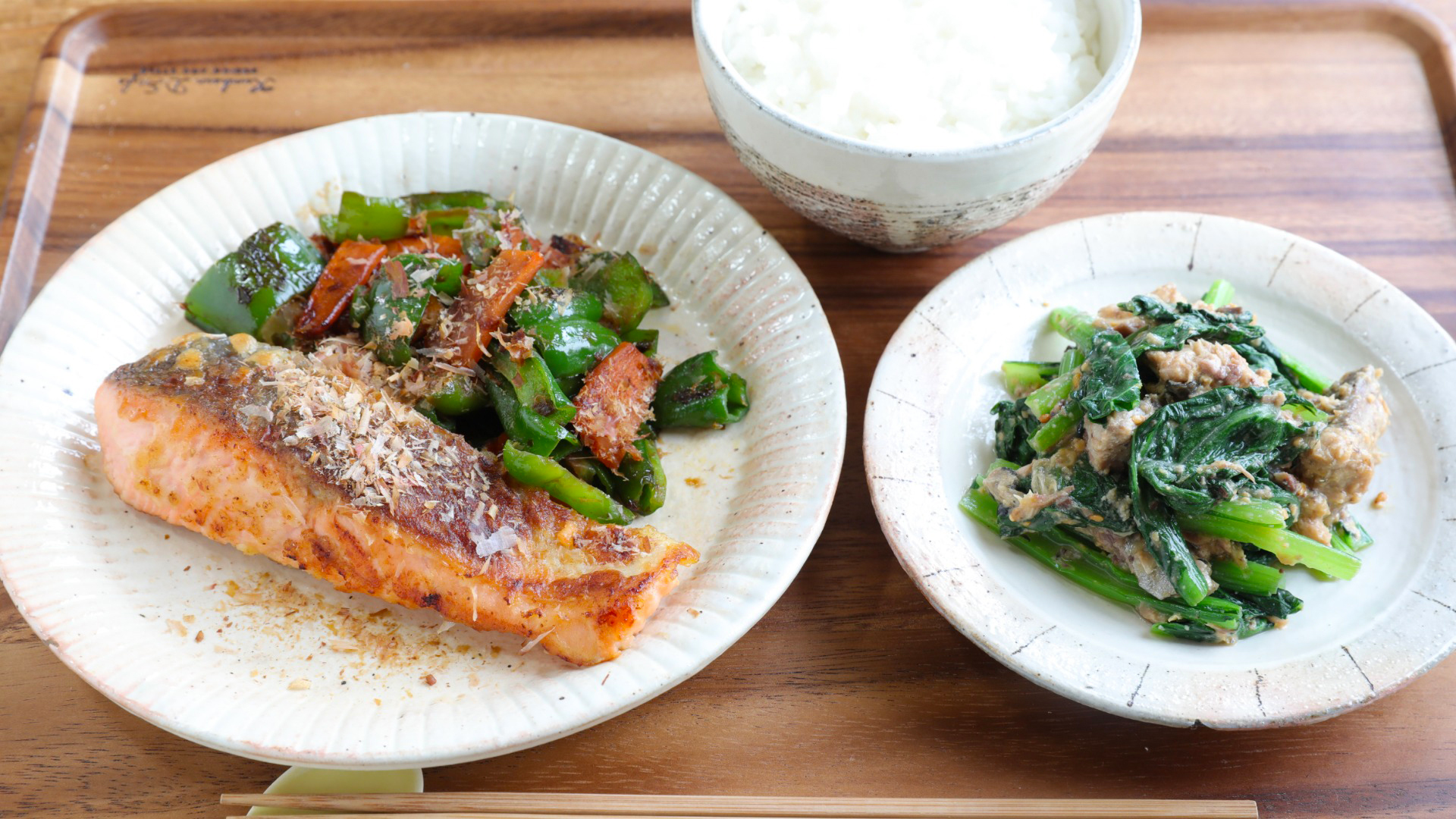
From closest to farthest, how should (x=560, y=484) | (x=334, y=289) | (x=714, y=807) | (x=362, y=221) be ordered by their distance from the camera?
(x=714, y=807)
(x=560, y=484)
(x=334, y=289)
(x=362, y=221)

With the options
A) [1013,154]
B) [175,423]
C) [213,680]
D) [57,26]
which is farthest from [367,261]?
[57,26]

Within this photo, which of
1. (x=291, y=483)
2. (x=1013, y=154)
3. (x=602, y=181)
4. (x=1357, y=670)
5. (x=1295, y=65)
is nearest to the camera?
(x=1357, y=670)

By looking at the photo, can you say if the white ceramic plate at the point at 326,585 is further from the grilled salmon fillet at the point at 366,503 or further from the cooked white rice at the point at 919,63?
the cooked white rice at the point at 919,63

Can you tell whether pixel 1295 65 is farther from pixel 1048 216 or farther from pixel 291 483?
pixel 291 483

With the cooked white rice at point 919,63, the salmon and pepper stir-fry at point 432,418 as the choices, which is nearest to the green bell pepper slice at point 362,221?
the salmon and pepper stir-fry at point 432,418

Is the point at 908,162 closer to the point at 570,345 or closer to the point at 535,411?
the point at 570,345

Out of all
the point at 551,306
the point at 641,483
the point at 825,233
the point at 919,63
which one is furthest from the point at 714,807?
the point at 919,63
